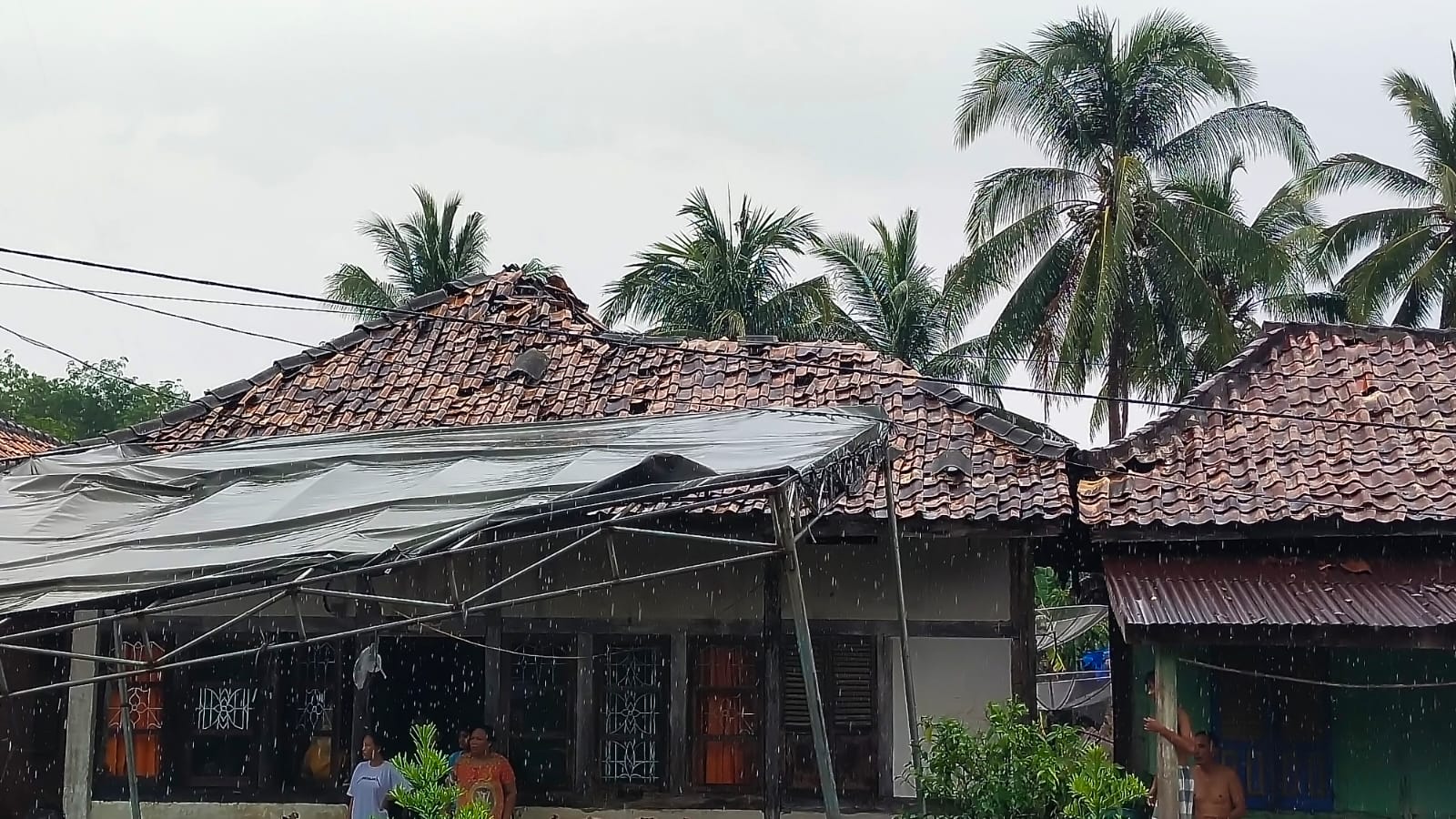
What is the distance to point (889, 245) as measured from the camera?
29359 mm

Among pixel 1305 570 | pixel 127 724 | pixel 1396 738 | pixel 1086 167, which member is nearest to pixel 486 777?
pixel 127 724

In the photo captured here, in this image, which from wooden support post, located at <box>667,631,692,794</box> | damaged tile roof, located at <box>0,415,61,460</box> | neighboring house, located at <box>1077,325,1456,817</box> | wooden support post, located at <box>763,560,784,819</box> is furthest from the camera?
damaged tile roof, located at <box>0,415,61,460</box>

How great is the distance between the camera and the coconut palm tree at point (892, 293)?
28.7 metres

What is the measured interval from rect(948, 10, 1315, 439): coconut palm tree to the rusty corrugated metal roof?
11168 mm

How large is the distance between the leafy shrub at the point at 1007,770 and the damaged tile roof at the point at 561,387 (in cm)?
231

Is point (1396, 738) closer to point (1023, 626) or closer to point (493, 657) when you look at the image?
point (1023, 626)

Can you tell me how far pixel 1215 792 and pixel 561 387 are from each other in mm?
6167

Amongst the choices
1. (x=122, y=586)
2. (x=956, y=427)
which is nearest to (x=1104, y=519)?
(x=956, y=427)

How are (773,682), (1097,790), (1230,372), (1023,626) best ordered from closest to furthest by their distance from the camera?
(1097,790) → (773,682) → (1023,626) → (1230,372)

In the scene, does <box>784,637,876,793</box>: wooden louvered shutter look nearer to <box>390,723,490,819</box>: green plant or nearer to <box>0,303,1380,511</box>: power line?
<box>0,303,1380,511</box>: power line

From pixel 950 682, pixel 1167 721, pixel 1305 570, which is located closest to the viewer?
pixel 1167 721

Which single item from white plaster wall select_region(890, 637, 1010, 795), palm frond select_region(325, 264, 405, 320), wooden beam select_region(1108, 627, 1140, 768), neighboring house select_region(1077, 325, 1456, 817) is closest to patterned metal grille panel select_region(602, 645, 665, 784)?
white plaster wall select_region(890, 637, 1010, 795)

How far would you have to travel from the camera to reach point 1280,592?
967 cm

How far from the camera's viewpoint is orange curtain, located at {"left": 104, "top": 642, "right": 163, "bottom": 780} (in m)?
11.5
